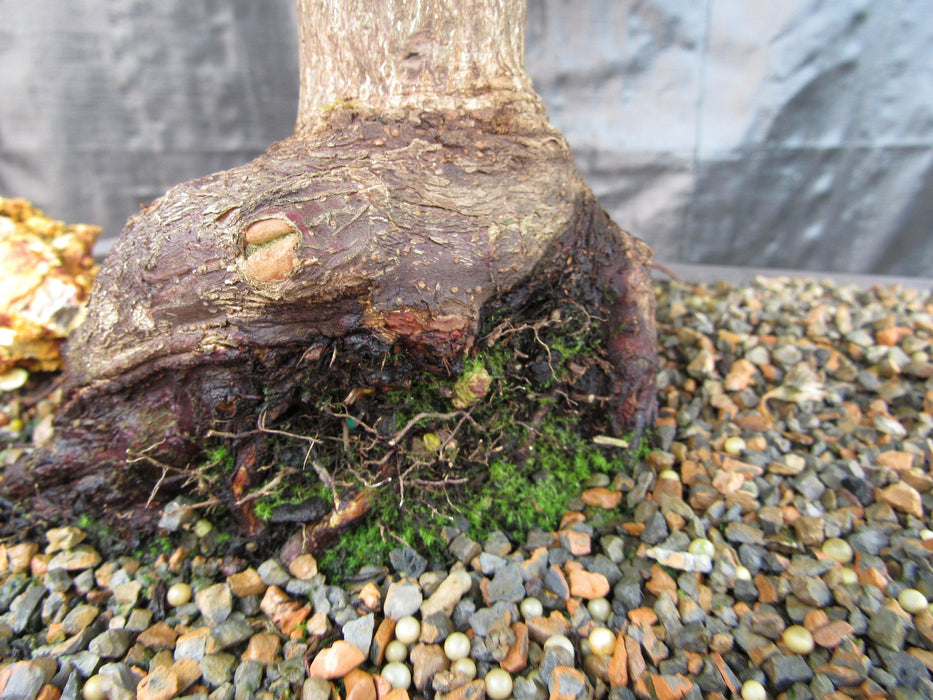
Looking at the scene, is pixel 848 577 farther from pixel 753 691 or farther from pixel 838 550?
pixel 753 691

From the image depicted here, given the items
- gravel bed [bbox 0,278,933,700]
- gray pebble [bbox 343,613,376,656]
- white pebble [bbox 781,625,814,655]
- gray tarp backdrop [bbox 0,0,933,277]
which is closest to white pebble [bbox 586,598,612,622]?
gravel bed [bbox 0,278,933,700]

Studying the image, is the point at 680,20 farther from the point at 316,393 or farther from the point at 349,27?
the point at 316,393

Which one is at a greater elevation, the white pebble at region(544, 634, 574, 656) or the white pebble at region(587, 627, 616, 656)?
the white pebble at region(544, 634, 574, 656)

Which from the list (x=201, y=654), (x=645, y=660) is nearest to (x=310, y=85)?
(x=201, y=654)

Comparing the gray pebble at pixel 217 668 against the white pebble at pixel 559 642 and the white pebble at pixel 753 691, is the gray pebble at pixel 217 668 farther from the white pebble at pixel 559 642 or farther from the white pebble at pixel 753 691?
the white pebble at pixel 753 691

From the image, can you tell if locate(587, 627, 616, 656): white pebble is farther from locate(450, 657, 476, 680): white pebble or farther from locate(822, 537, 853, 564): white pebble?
locate(822, 537, 853, 564): white pebble

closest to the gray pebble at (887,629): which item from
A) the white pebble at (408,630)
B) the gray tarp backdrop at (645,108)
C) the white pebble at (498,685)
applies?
the white pebble at (498,685)

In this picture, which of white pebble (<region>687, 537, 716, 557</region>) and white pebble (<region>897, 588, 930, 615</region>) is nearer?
white pebble (<region>897, 588, 930, 615</region>)
